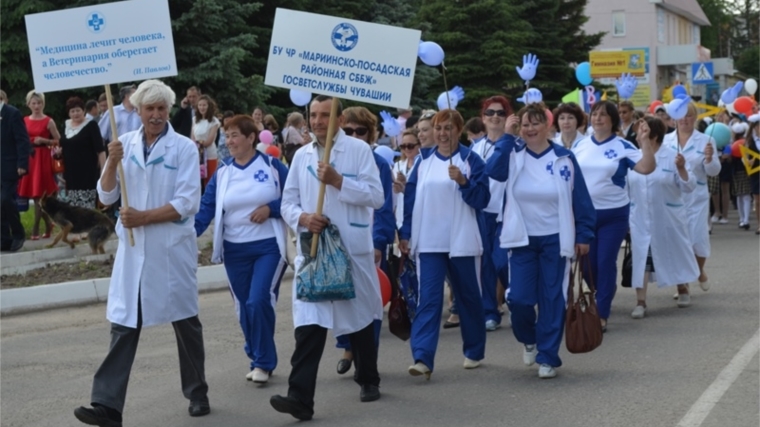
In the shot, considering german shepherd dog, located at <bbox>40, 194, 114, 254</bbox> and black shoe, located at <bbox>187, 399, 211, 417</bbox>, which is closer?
black shoe, located at <bbox>187, 399, 211, 417</bbox>

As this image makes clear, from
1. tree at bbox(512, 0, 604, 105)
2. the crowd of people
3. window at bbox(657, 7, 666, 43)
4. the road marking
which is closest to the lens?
the road marking

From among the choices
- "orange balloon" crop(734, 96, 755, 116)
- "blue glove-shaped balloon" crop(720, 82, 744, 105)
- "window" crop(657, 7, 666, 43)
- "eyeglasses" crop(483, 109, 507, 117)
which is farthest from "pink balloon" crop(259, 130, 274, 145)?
"window" crop(657, 7, 666, 43)

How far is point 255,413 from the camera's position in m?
7.93

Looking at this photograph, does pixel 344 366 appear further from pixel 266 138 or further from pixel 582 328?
pixel 266 138

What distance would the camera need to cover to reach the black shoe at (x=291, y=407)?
24.0 ft

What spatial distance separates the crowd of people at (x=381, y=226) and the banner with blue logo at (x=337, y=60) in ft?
1.03

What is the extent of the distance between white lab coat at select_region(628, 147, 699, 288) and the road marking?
2.03 m

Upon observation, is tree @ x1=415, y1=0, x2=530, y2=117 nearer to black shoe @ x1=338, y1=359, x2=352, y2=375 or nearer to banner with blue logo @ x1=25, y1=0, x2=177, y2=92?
black shoe @ x1=338, y1=359, x2=352, y2=375

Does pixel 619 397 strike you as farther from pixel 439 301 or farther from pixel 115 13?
pixel 115 13

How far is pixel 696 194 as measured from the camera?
13.4m

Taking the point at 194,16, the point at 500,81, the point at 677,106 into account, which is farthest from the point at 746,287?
the point at 500,81

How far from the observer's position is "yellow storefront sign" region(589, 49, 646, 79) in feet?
134

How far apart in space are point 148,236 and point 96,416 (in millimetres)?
1117

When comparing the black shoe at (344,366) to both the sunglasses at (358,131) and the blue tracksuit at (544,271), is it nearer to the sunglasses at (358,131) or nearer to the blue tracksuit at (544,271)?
the blue tracksuit at (544,271)
